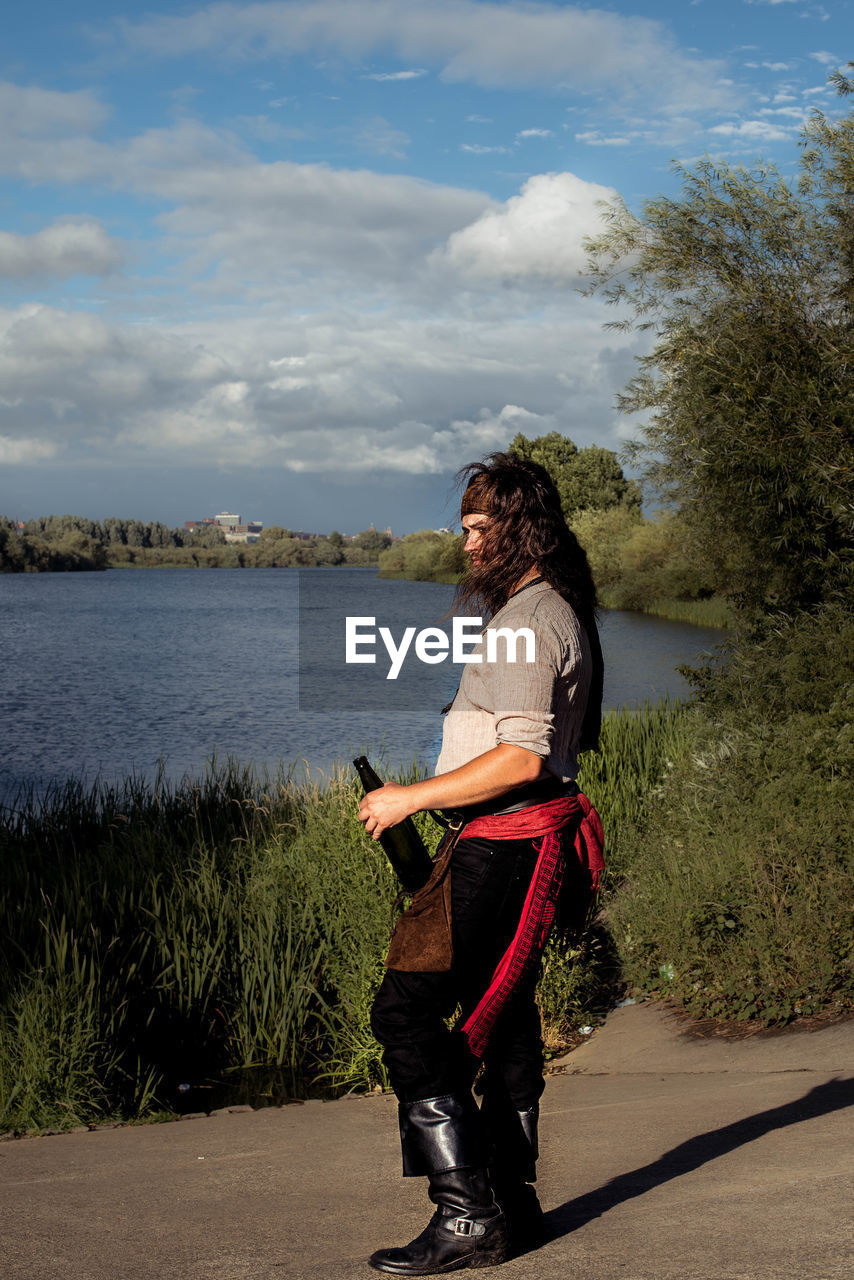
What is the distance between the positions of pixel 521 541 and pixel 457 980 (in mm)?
1008

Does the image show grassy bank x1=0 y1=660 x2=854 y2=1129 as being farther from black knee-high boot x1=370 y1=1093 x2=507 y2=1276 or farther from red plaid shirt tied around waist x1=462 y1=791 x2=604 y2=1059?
red plaid shirt tied around waist x1=462 y1=791 x2=604 y2=1059

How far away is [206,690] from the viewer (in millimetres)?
27672

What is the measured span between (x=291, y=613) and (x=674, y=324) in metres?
49.0

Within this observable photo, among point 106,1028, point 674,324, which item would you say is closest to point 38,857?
point 106,1028

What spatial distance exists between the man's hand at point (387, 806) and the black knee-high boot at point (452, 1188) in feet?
2.01

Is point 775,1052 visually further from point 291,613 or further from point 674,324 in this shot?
point 291,613

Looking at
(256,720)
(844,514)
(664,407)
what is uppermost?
(664,407)

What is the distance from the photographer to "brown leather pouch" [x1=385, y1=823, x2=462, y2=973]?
97.3 inches

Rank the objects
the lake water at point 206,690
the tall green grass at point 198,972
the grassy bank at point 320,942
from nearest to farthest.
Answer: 1. the tall green grass at point 198,972
2. the grassy bank at point 320,942
3. the lake water at point 206,690

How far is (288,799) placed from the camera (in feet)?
27.6

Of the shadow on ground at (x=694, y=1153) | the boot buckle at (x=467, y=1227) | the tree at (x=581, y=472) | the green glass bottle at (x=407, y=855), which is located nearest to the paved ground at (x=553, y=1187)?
the shadow on ground at (x=694, y=1153)

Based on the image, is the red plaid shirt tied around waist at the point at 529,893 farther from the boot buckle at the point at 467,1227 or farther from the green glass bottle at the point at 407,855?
the boot buckle at the point at 467,1227

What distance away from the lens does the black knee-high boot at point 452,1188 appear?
248 centimetres

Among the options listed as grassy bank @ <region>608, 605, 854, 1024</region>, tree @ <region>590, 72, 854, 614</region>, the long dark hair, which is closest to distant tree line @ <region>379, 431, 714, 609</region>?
tree @ <region>590, 72, 854, 614</region>
